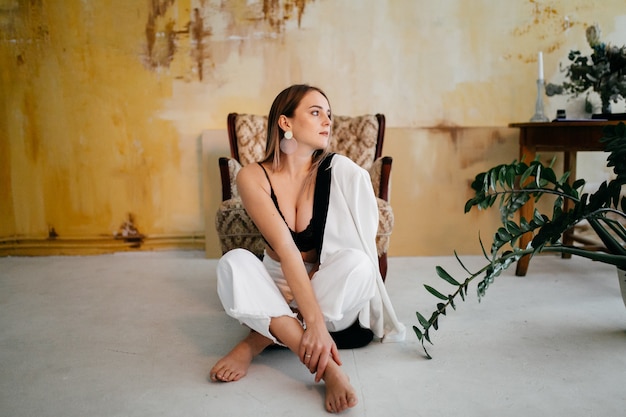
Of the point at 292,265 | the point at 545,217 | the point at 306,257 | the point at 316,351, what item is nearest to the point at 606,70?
the point at 545,217

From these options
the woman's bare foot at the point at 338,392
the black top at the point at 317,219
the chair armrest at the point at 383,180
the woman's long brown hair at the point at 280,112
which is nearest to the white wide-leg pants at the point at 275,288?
the black top at the point at 317,219

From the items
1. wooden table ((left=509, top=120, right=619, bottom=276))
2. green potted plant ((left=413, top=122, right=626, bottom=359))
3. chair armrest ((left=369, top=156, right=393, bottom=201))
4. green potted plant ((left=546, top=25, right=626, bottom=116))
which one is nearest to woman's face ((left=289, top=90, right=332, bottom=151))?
green potted plant ((left=413, top=122, right=626, bottom=359))

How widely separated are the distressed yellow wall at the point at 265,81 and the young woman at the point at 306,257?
1694 millimetres

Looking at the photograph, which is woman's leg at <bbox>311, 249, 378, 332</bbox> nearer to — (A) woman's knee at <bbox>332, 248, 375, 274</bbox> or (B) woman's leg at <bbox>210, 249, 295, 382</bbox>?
(A) woman's knee at <bbox>332, 248, 375, 274</bbox>

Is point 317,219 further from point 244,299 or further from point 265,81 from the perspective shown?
point 265,81

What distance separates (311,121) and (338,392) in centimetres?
→ 90

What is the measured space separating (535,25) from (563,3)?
0.24 metres

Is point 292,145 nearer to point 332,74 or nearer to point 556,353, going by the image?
point 556,353

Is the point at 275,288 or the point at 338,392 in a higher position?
the point at 275,288

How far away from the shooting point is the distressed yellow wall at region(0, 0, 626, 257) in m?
3.45

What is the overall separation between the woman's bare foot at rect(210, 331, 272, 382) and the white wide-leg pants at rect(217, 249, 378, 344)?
0.09 metres

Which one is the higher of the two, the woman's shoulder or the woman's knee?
the woman's shoulder

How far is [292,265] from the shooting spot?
5.40ft

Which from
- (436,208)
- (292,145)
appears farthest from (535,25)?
(292,145)
